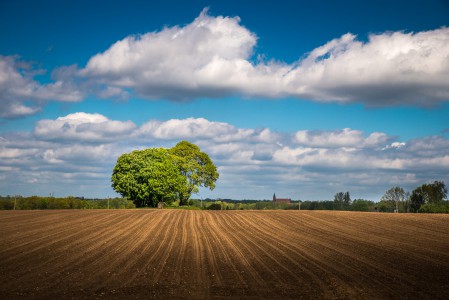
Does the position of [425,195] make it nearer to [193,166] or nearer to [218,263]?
[193,166]

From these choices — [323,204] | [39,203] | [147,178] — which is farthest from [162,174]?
[323,204]

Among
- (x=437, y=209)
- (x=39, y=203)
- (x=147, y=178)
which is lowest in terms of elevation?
(x=437, y=209)

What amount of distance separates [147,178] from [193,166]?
34.9 ft

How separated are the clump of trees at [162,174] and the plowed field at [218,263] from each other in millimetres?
41874

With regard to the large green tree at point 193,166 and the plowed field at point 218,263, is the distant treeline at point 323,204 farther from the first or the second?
the plowed field at point 218,263

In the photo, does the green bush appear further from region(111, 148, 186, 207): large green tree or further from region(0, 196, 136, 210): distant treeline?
region(0, 196, 136, 210): distant treeline

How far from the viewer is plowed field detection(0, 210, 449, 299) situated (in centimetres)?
1497

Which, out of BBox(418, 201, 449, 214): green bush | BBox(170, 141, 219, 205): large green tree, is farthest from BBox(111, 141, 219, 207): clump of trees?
BBox(418, 201, 449, 214): green bush

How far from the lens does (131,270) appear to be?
18531 millimetres

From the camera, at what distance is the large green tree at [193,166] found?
85.5m

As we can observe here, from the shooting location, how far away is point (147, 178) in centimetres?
7950

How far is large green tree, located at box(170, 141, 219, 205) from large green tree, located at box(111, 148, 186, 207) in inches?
81.9

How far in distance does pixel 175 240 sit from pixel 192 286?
46.4 ft

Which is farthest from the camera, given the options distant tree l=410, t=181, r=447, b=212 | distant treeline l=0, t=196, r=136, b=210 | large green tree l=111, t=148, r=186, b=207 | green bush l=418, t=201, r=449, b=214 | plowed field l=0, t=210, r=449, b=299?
distant tree l=410, t=181, r=447, b=212
